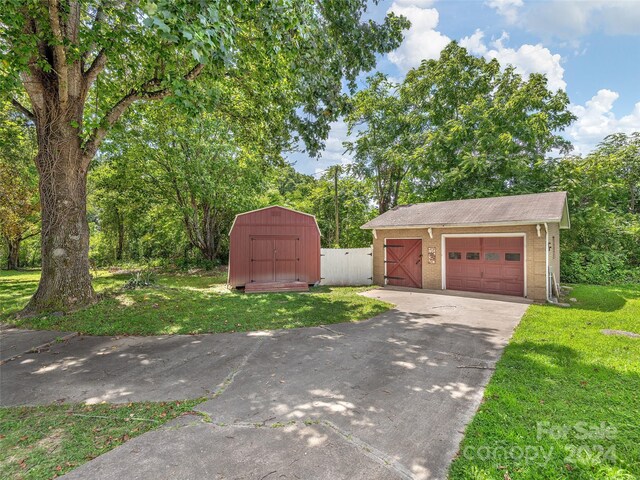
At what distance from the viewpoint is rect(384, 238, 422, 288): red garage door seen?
36.8ft

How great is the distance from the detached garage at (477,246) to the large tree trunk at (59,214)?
950cm

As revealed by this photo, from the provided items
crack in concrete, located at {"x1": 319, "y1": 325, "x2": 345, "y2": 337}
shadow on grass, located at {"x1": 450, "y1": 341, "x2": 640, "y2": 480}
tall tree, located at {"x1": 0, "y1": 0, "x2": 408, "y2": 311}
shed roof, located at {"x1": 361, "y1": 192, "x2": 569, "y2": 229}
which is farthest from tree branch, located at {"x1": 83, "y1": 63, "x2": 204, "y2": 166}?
shed roof, located at {"x1": 361, "y1": 192, "x2": 569, "y2": 229}

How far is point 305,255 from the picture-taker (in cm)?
1164

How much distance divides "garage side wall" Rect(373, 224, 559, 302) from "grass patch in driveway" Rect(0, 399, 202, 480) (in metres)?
9.41

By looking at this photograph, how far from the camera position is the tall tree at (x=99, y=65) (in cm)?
509

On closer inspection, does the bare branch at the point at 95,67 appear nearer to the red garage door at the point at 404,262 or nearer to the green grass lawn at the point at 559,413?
the green grass lawn at the point at 559,413

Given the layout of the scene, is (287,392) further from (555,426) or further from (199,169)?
(199,169)

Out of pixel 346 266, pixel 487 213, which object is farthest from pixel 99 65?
pixel 487 213

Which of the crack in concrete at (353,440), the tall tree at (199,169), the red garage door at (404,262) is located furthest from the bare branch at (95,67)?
the red garage door at (404,262)

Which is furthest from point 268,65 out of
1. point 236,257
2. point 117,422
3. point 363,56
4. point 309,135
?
point 117,422

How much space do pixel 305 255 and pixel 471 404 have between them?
8.92 m

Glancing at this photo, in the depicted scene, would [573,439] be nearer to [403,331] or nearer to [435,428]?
[435,428]

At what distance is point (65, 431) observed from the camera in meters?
2.51

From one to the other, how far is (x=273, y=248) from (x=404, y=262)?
16.9ft
